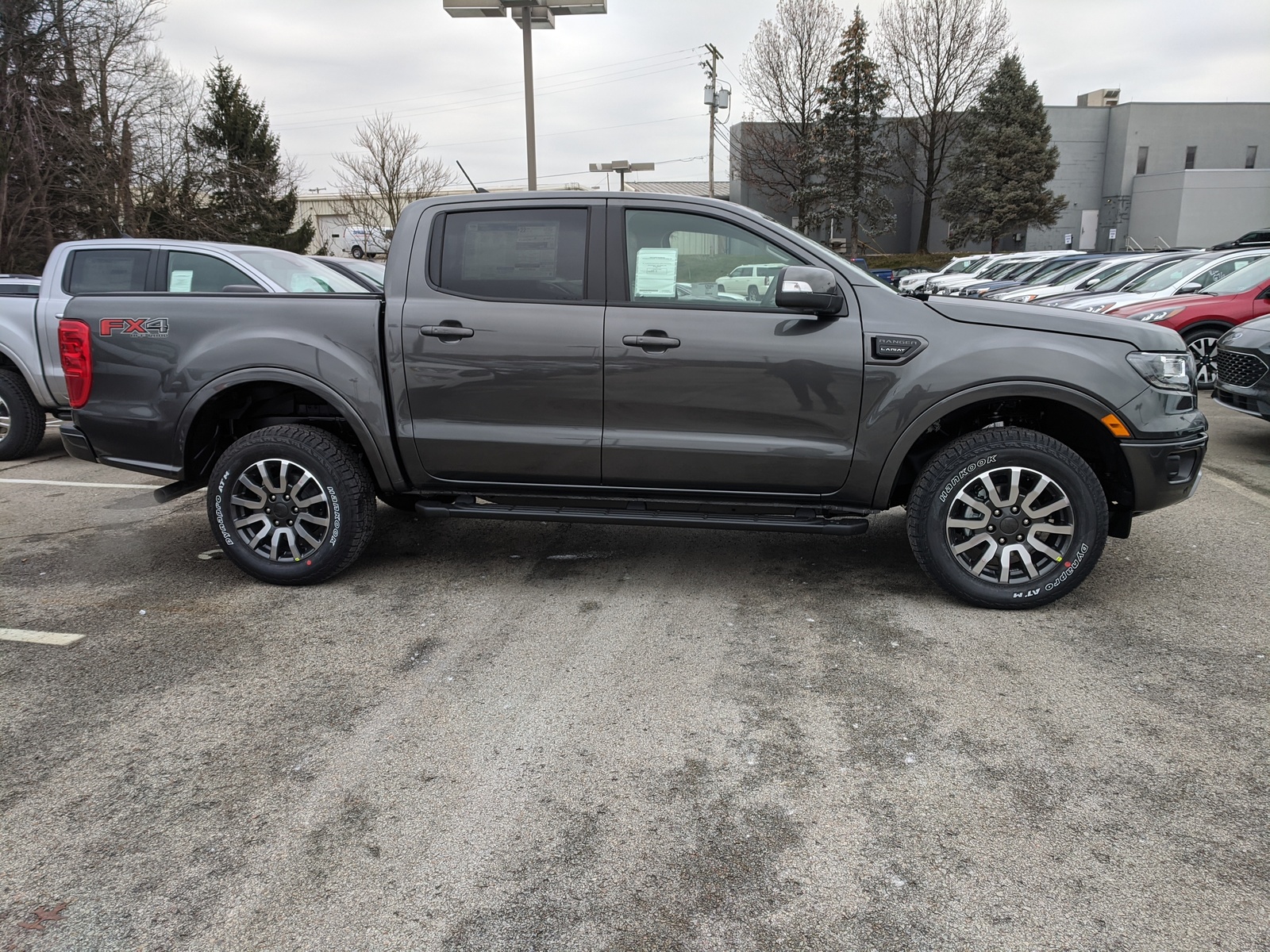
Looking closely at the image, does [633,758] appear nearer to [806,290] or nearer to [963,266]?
[806,290]

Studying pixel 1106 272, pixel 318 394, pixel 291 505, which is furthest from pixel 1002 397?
pixel 1106 272

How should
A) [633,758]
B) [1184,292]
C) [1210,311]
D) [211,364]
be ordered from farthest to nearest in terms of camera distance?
[1184,292] → [1210,311] → [211,364] → [633,758]

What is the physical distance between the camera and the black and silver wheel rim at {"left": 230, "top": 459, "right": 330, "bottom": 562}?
457cm

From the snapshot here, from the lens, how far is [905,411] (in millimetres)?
4156

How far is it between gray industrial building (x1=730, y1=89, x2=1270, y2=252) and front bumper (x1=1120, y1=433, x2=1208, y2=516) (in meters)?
40.3

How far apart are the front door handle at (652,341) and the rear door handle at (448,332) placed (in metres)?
0.78

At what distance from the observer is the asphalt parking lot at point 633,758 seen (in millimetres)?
2324

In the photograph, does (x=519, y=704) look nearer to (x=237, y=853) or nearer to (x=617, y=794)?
(x=617, y=794)

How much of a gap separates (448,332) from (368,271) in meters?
7.17

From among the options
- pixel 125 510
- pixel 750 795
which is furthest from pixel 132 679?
pixel 125 510

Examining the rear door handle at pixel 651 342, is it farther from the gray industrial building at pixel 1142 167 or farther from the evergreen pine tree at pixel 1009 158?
the evergreen pine tree at pixel 1009 158

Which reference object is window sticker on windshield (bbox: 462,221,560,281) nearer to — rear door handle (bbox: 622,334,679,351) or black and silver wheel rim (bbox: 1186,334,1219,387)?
rear door handle (bbox: 622,334,679,351)

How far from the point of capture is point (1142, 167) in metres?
44.4

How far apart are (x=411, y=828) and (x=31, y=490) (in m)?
5.91
